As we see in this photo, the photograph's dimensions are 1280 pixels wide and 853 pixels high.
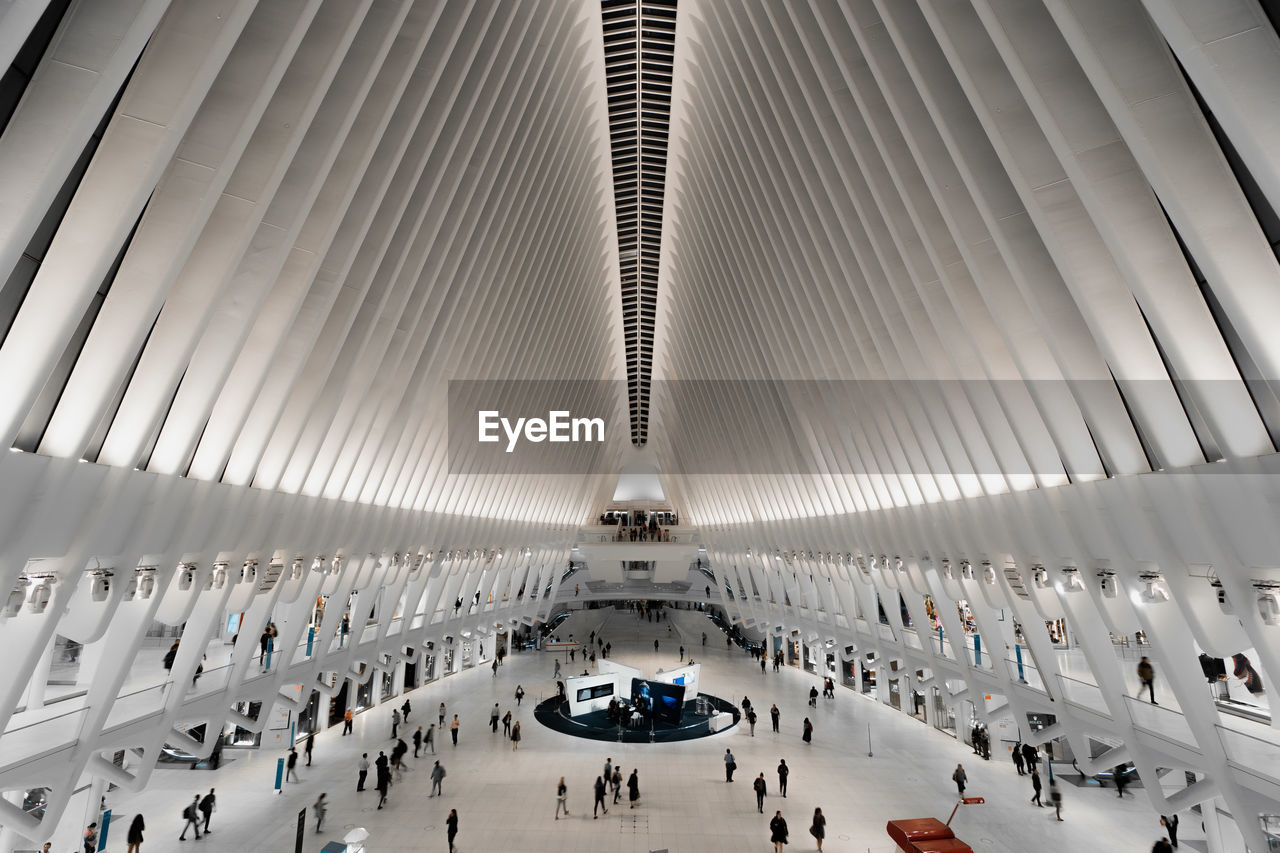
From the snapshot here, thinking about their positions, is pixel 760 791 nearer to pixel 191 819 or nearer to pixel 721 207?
pixel 191 819

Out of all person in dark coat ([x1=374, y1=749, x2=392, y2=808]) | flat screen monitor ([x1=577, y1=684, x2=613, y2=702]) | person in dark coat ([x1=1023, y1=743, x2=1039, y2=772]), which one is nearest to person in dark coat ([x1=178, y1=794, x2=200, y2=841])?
person in dark coat ([x1=374, y1=749, x2=392, y2=808])

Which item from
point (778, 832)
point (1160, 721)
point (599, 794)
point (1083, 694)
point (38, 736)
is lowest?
point (599, 794)

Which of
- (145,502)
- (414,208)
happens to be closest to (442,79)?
(414,208)

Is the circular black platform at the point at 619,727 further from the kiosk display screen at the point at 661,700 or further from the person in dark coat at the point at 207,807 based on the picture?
the person in dark coat at the point at 207,807

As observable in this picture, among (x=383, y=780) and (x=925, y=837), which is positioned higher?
(x=925, y=837)

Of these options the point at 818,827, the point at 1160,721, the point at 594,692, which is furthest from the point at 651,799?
the point at 1160,721

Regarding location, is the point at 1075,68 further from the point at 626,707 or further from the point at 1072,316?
the point at 626,707

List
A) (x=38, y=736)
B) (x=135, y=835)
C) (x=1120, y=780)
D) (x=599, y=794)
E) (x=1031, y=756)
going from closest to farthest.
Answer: (x=38, y=736), (x=135, y=835), (x=599, y=794), (x=1120, y=780), (x=1031, y=756)
